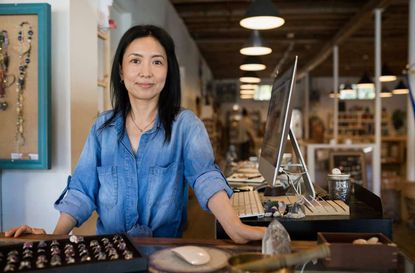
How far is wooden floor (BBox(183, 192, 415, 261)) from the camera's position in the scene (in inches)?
190

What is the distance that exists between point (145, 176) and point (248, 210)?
0.41m

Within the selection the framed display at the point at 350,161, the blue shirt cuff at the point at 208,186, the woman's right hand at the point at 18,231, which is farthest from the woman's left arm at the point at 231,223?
the framed display at the point at 350,161

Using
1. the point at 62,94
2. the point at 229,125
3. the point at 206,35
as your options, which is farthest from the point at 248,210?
the point at 229,125

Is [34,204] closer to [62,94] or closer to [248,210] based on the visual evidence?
[62,94]

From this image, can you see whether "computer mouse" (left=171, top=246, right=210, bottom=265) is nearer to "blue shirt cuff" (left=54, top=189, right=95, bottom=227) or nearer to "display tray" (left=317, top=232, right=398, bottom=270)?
"display tray" (left=317, top=232, right=398, bottom=270)

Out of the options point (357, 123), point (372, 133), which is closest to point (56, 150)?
point (372, 133)

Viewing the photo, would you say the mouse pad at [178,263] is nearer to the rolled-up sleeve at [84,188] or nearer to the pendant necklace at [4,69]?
the rolled-up sleeve at [84,188]

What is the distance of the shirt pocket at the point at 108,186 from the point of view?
5.28 feet

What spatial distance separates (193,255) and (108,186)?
657mm

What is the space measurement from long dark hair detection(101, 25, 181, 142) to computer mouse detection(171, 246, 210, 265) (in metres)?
0.62

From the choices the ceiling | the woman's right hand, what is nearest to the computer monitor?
the woman's right hand

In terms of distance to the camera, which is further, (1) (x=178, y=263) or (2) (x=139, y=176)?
(2) (x=139, y=176)

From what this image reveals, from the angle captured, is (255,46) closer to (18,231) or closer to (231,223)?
(231,223)

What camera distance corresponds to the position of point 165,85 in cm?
172
